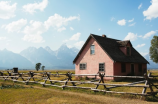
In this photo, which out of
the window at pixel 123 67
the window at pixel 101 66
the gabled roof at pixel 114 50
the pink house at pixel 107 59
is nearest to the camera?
the pink house at pixel 107 59

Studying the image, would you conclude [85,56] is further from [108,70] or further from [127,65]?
[127,65]

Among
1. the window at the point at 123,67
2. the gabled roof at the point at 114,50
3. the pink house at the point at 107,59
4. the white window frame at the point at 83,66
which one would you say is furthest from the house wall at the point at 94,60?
the window at the point at 123,67

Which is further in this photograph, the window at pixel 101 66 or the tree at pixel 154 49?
the tree at pixel 154 49

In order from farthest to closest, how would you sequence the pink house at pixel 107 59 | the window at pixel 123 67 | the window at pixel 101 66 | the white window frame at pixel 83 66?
1. the white window frame at pixel 83 66
2. the window at pixel 123 67
3. the window at pixel 101 66
4. the pink house at pixel 107 59

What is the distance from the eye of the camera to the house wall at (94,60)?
25.3 meters

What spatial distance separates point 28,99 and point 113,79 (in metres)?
15.0

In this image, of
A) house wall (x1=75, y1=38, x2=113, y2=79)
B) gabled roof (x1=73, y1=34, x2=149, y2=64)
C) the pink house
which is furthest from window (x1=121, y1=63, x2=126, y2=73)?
house wall (x1=75, y1=38, x2=113, y2=79)

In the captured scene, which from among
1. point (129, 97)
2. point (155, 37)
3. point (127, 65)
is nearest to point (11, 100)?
point (129, 97)

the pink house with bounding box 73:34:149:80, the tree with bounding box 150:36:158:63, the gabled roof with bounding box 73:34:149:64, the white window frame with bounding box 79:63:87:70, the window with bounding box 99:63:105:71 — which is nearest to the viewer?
the pink house with bounding box 73:34:149:80

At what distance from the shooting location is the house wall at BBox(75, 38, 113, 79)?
25.3m

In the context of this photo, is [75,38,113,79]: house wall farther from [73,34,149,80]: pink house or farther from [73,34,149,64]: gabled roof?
[73,34,149,64]: gabled roof

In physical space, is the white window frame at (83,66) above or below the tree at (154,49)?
below

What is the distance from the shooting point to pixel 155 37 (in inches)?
2191

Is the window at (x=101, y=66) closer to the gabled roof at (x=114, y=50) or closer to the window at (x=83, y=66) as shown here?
the gabled roof at (x=114, y=50)
